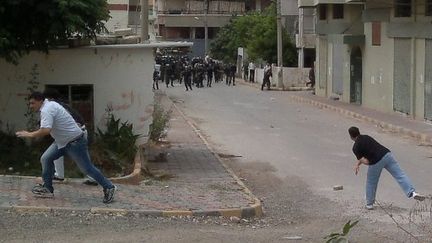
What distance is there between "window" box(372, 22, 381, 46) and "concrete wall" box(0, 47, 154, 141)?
17679mm

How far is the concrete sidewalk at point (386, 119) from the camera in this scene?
21984 mm

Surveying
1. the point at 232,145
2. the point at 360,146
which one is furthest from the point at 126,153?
the point at 232,145

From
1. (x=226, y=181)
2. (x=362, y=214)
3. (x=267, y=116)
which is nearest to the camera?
(x=362, y=214)

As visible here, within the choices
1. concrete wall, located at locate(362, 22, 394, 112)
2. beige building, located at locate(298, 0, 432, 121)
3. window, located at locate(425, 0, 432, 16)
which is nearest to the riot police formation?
beige building, located at locate(298, 0, 432, 121)

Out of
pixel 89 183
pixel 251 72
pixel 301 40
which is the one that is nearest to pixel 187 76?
pixel 301 40

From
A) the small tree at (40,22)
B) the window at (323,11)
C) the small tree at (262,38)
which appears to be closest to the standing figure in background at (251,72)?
the small tree at (262,38)

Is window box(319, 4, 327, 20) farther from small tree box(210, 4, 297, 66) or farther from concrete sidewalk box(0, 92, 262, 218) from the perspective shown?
concrete sidewalk box(0, 92, 262, 218)

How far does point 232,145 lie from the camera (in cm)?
1925

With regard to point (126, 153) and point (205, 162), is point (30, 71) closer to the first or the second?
point (126, 153)

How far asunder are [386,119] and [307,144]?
328 inches

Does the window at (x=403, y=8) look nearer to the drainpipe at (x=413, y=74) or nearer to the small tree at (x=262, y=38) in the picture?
the drainpipe at (x=413, y=74)

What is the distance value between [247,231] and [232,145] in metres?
10.4

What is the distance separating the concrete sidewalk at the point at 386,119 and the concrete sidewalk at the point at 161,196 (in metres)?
9.43

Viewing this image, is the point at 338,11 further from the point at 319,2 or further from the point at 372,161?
the point at 372,161
